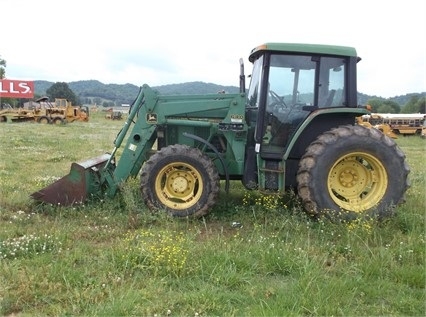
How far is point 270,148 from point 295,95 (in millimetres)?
809

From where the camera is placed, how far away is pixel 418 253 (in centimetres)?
440

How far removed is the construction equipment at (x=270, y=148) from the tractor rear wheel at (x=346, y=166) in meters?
0.01

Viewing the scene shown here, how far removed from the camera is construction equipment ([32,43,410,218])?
5.52 m

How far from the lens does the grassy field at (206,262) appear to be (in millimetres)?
3389

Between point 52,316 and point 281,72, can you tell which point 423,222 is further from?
point 52,316

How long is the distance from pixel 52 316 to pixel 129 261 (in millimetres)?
927

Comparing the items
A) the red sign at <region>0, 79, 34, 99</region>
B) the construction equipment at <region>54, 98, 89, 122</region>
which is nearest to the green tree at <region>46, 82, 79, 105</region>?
the red sign at <region>0, 79, 34, 99</region>

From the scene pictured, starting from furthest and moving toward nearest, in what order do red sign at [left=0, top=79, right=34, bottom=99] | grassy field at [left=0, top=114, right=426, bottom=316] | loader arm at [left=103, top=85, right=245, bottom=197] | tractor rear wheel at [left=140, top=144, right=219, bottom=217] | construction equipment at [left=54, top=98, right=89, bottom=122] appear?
red sign at [left=0, top=79, right=34, bottom=99], construction equipment at [left=54, top=98, right=89, bottom=122], loader arm at [left=103, top=85, right=245, bottom=197], tractor rear wheel at [left=140, top=144, right=219, bottom=217], grassy field at [left=0, top=114, right=426, bottom=316]

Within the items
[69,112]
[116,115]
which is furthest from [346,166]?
[116,115]

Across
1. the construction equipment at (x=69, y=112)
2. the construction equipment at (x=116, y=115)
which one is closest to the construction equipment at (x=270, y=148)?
the construction equipment at (x=69, y=112)

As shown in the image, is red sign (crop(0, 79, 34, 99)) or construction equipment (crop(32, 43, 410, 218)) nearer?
construction equipment (crop(32, 43, 410, 218))

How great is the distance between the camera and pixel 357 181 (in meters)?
5.80

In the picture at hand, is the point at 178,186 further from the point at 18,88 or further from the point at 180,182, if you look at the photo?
the point at 18,88

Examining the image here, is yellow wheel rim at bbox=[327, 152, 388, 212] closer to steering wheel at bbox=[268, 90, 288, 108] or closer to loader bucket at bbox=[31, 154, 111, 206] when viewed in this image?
steering wheel at bbox=[268, 90, 288, 108]
